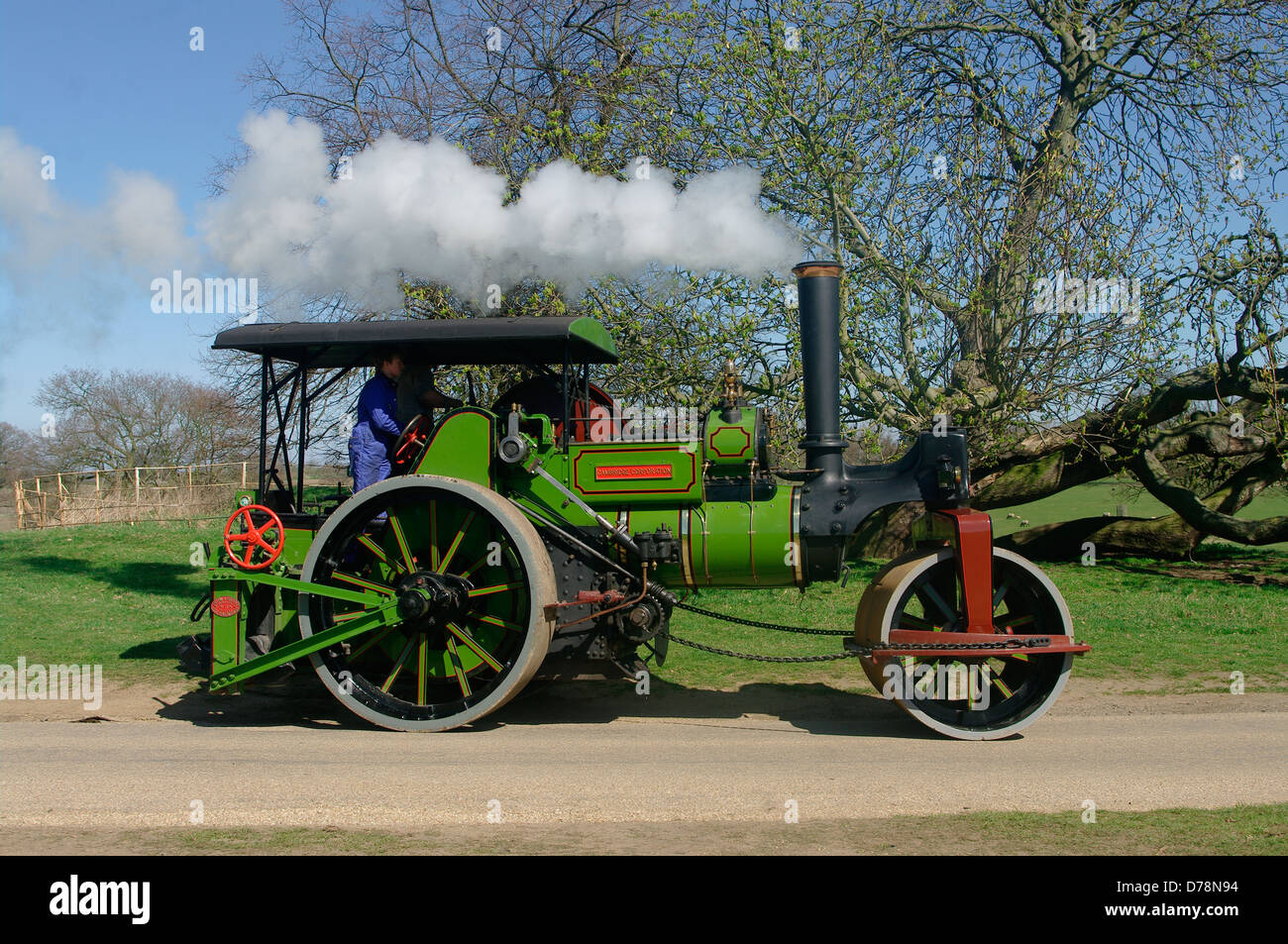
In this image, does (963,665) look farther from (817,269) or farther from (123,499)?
(123,499)

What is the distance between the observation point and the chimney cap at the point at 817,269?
6.66m

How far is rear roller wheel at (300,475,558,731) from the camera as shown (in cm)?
667

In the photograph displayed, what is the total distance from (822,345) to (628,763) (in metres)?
2.80

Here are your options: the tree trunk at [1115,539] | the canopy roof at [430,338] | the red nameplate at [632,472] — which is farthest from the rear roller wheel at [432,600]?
the tree trunk at [1115,539]

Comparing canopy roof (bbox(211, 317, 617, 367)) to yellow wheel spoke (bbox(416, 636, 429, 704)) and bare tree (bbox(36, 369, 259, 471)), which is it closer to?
yellow wheel spoke (bbox(416, 636, 429, 704))

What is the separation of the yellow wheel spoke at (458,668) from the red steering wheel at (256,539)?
1.31m

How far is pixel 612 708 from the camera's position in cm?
777

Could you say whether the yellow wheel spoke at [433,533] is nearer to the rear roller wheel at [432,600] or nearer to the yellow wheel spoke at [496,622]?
the rear roller wheel at [432,600]

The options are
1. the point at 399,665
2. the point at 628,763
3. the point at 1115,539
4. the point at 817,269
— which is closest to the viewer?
the point at 628,763

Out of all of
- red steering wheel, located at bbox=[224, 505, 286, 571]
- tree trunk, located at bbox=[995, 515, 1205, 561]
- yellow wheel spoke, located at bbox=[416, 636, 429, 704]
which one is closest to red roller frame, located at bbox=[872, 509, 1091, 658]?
yellow wheel spoke, located at bbox=[416, 636, 429, 704]

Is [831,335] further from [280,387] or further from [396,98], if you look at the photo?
[396,98]

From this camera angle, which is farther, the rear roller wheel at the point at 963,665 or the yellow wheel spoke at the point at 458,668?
the yellow wheel spoke at the point at 458,668

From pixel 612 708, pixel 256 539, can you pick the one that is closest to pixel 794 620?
pixel 612 708

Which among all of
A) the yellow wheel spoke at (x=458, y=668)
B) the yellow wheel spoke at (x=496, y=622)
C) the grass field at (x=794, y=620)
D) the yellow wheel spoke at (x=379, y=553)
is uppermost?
the yellow wheel spoke at (x=379, y=553)
